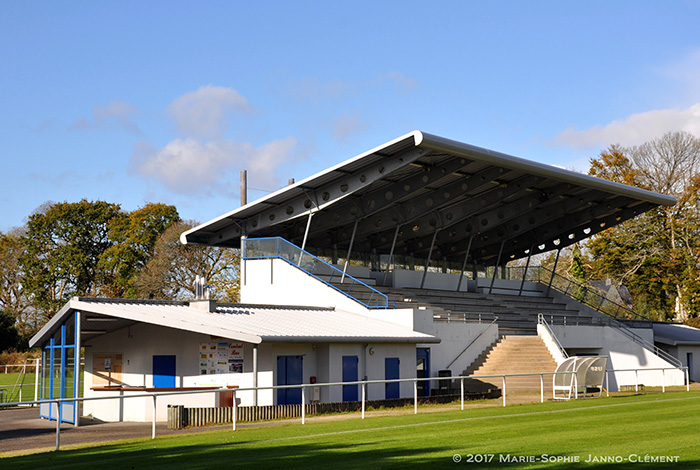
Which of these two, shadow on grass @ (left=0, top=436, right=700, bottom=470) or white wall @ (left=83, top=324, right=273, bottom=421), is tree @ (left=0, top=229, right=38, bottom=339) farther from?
shadow on grass @ (left=0, top=436, right=700, bottom=470)

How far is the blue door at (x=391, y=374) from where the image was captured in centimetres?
3033

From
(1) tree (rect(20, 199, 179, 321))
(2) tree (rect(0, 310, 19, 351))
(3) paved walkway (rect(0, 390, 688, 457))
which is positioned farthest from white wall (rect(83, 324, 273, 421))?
(1) tree (rect(20, 199, 179, 321))

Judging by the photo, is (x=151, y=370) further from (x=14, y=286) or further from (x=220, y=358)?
(x=14, y=286)

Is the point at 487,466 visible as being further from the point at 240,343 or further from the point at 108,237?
the point at 108,237

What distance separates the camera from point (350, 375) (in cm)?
2917

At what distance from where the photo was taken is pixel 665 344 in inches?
1845

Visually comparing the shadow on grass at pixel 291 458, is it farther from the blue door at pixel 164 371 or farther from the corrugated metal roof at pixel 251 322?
the blue door at pixel 164 371

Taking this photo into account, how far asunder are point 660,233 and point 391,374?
32.6m

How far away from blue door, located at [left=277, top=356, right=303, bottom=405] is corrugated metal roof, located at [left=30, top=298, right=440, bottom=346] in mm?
1021

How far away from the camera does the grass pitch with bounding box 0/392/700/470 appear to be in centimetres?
1257

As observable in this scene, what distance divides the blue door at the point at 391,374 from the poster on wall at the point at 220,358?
5.83m

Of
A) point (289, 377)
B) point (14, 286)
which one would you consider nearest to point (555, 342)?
point (289, 377)

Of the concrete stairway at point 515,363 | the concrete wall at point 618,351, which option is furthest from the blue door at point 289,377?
the concrete wall at point 618,351

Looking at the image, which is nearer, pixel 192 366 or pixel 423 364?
pixel 192 366
